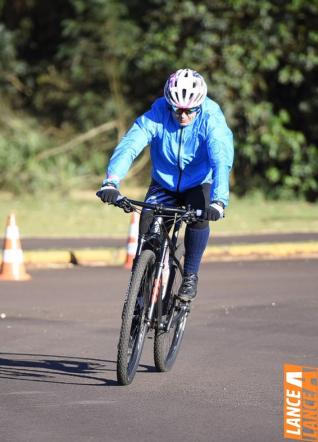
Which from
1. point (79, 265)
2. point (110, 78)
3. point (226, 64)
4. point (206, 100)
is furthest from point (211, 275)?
point (110, 78)

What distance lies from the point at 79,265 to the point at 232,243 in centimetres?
260

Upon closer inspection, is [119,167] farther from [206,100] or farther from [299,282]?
[299,282]

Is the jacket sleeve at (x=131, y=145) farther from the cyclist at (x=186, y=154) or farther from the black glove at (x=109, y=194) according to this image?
the black glove at (x=109, y=194)

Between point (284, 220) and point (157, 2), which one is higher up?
point (157, 2)

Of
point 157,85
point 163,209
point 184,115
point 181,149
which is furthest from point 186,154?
point 157,85

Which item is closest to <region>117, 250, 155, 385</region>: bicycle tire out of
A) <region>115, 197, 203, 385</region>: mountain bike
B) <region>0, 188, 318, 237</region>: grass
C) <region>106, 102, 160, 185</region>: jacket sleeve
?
<region>115, 197, 203, 385</region>: mountain bike

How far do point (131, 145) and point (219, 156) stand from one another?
0.58m

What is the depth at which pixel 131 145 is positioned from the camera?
819 centimetres

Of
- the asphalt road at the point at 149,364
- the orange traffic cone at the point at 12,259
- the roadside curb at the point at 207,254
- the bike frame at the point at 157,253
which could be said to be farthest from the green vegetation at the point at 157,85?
the bike frame at the point at 157,253

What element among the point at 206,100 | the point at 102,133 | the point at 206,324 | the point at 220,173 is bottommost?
the point at 206,324

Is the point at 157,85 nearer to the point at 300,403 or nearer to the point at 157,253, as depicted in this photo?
the point at 157,253

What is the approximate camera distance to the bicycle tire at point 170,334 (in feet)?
26.8

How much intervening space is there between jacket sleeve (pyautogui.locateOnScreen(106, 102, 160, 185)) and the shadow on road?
4.17 feet

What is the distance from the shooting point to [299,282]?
13641mm
